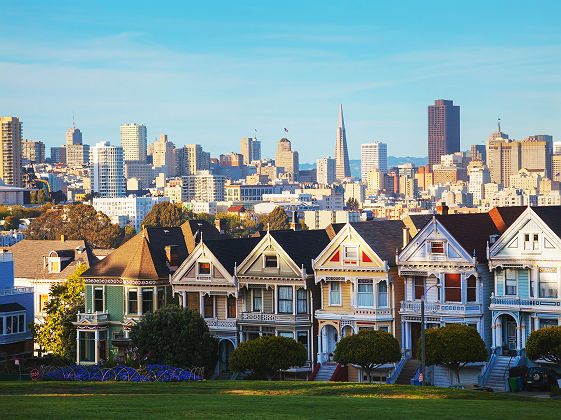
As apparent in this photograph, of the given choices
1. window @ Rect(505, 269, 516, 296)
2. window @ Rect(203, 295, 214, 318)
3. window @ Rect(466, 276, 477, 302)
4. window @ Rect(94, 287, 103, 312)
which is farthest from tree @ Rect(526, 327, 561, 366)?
window @ Rect(94, 287, 103, 312)

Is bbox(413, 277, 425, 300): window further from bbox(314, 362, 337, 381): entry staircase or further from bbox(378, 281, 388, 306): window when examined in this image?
bbox(314, 362, 337, 381): entry staircase

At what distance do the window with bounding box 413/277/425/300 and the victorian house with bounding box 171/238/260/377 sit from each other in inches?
410

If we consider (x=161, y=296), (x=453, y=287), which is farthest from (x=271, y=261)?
(x=453, y=287)

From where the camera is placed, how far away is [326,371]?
6291cm

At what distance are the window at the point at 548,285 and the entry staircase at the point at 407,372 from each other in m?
7.35

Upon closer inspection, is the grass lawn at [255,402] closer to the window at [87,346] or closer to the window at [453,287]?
the window at [453,287]

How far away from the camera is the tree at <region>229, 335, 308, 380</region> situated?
60594 mm

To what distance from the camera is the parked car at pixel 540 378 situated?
183 ft

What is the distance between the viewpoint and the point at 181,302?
6862 cm

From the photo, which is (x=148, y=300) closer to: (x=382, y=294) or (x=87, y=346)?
(x=87, y=346)

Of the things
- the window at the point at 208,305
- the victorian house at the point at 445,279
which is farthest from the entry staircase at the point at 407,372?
the window at the point at 208,305

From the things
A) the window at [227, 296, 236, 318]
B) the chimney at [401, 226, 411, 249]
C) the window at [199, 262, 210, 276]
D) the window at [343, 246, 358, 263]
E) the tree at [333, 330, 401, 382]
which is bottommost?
the tree at [333, 330, 401, 382]

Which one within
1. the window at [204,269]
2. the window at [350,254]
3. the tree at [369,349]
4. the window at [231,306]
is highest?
the window at [350,254]

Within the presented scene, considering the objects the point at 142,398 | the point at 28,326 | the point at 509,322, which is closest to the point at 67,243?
the point at 28,326
